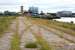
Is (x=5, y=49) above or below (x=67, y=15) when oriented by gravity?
above

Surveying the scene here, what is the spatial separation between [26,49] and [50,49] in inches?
45.2

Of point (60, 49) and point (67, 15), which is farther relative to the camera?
point (67, 15)

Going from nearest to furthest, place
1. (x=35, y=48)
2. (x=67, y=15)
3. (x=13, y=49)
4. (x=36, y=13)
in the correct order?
1. (x=13, y=49)
2. (x=35, y=48)
3. (x=67, y=15)
4. (x=36, y=13)

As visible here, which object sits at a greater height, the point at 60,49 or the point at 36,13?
the point at 60,49

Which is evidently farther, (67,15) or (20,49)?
(67,15)

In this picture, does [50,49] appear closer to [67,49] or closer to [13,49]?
[67,49]

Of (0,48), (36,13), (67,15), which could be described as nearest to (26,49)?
(0,48)

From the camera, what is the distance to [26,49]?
15133mm

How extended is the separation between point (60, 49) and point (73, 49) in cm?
62

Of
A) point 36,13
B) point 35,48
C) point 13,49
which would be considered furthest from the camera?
point 36,13

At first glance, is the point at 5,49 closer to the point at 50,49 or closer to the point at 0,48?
the point at 0,48

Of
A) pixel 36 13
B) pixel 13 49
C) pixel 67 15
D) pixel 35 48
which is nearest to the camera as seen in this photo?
pixel 13 49

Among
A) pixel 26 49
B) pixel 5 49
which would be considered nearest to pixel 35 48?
pixel 26 49

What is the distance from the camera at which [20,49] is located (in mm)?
15070
